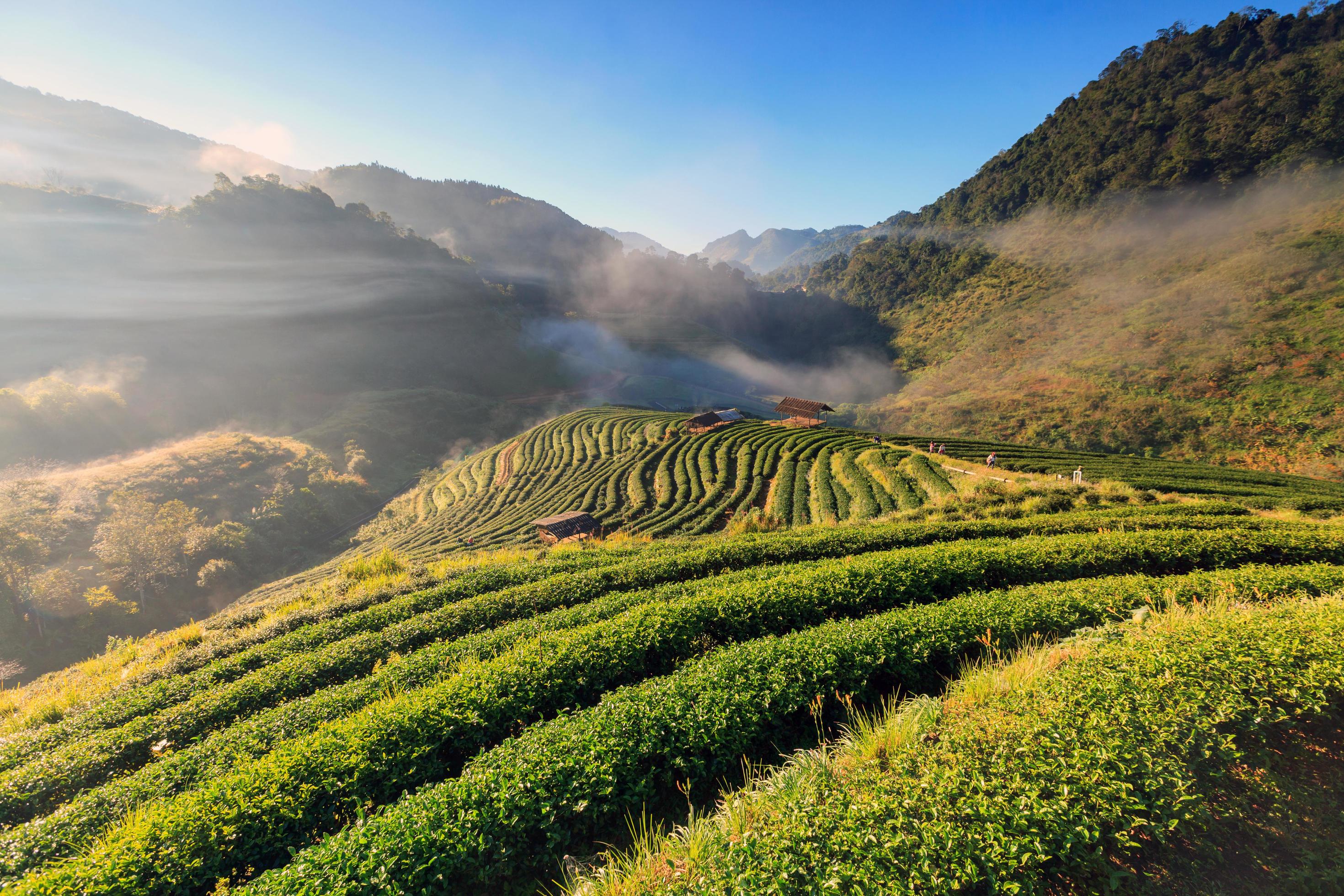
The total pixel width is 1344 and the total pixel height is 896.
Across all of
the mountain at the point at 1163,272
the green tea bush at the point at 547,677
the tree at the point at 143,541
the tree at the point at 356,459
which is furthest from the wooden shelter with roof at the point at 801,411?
the tree at the point at 143,541

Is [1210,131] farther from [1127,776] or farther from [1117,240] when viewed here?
[1127,776]

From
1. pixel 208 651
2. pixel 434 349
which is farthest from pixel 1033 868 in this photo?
pixel 434 349

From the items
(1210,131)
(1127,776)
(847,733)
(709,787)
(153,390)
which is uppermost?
(1210,131)

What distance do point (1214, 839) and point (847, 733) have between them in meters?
3.19

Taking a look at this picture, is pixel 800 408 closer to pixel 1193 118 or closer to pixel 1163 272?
pixel 1163 272

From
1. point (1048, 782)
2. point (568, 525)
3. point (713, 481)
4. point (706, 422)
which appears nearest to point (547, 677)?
point (1048, 782)

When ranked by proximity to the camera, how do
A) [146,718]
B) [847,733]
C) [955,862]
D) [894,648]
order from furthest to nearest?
1. [146,718]
2. [894,648]
3. [847,733]
4. [955,862]

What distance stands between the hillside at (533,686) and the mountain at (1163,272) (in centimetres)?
5208

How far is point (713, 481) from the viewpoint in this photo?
42.5m

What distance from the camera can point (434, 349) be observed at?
429 feet

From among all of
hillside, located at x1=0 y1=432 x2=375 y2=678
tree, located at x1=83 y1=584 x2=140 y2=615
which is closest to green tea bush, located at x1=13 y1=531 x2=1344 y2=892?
hillside, located at x1=0 y1=432 x2=375 y2=678

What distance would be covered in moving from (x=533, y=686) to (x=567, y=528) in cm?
2924

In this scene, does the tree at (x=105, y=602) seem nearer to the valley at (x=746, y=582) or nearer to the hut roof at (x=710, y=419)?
the valley at (x=746, y=582)

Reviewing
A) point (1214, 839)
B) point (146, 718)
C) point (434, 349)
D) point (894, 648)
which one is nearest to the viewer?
point (1214, 839)
